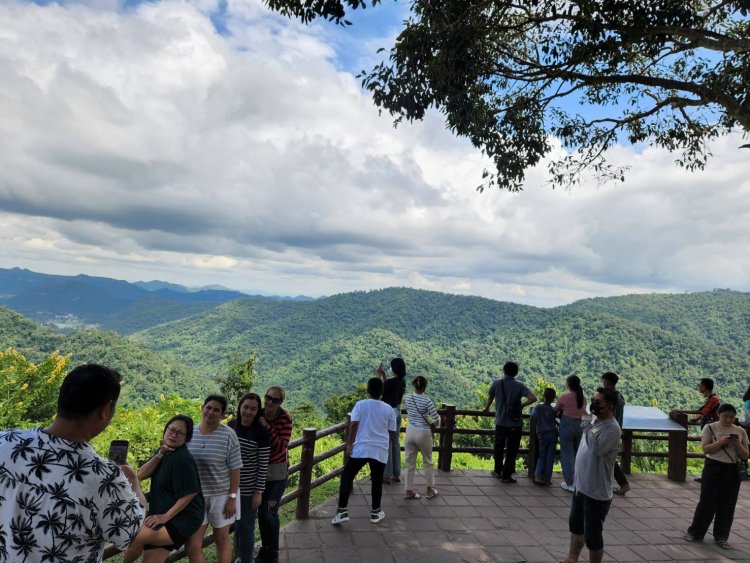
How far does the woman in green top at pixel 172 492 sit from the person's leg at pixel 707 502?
17.1 ft

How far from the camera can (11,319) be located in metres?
63.2

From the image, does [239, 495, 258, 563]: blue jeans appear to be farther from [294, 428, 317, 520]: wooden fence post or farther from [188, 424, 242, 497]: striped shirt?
[294, 428, 317, 520]: wooden fence post

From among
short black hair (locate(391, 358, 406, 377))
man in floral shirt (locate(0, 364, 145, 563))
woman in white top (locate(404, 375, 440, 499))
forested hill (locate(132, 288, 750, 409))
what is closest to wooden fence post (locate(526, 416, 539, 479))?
woman in white top (locate(404, 375, 440, 499))

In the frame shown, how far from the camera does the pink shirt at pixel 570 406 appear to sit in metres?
6.26

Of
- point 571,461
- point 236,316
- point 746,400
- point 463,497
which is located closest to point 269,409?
point 463,497

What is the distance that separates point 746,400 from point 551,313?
85.8 m

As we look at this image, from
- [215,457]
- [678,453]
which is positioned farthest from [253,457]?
[678,453]

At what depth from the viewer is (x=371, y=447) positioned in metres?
4.93

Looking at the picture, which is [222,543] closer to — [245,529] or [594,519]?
[245,529]

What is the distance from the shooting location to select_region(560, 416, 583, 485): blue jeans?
6.35 meters

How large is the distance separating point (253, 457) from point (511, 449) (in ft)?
13.8

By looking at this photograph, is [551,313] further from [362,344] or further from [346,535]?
[346,535]

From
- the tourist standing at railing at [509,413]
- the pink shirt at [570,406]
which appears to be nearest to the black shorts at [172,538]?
the tourist standing at railing at [509,413]

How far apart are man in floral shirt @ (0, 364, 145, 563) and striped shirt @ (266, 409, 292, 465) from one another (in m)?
2.20
